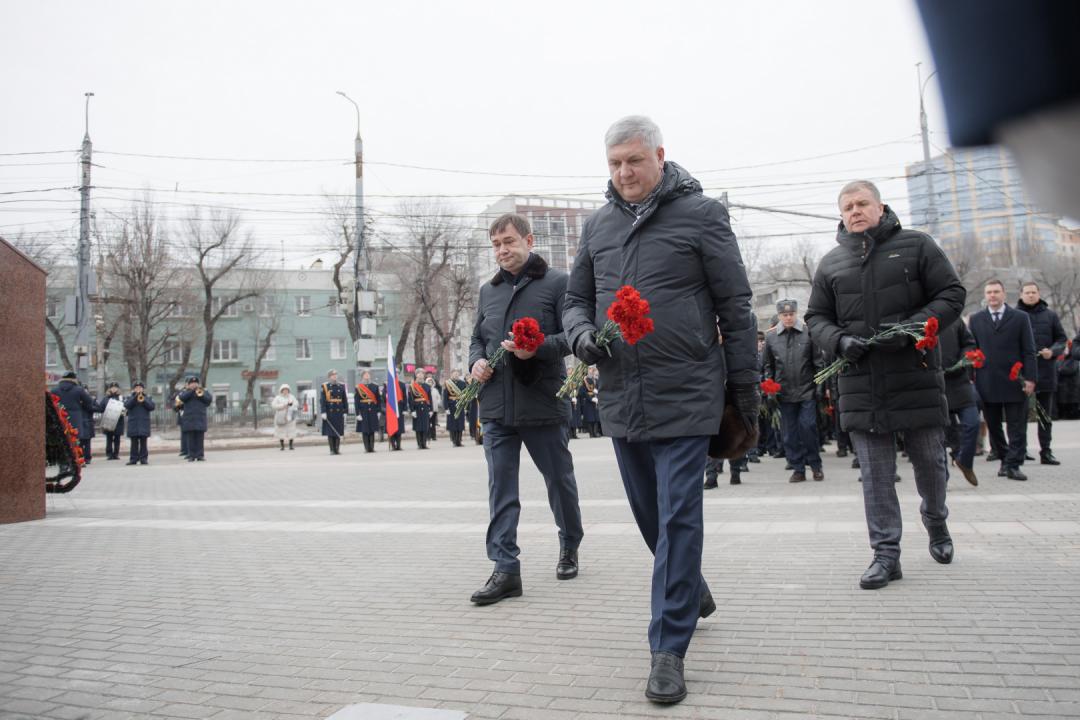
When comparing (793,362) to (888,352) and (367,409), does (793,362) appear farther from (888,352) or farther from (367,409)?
(367,409)

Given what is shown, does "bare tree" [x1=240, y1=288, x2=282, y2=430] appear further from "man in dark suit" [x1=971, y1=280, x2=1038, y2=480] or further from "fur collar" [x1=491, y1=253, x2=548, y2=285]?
"fur collar" [x1=491, y1=253, x2=548, y2=285]

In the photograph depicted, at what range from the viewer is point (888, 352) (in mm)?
4863

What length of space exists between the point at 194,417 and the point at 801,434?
16699 mm

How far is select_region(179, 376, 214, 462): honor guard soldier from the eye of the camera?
21734 mm

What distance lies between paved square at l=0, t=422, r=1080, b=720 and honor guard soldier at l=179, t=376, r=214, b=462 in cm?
1428

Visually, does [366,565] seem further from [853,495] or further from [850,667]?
[853,495]

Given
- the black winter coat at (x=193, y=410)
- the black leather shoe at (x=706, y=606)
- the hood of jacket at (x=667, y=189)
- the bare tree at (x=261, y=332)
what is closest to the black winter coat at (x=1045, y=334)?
the black leather shoe at (x=706, y=606)

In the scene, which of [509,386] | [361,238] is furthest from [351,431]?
[509,386]

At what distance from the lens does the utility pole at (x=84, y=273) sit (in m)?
24.5

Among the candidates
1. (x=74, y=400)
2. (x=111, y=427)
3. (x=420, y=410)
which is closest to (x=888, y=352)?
(x=74, y=400)

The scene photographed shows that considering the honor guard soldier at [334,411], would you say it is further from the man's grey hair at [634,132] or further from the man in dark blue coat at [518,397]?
the man's grey hair at [634,132]

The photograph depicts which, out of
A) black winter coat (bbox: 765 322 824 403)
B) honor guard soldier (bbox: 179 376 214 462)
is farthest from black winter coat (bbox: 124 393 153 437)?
black winter coat (bbox: 765 322 824 403)

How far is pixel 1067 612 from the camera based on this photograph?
12.4 feet

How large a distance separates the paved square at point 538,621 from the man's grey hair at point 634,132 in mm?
2148
